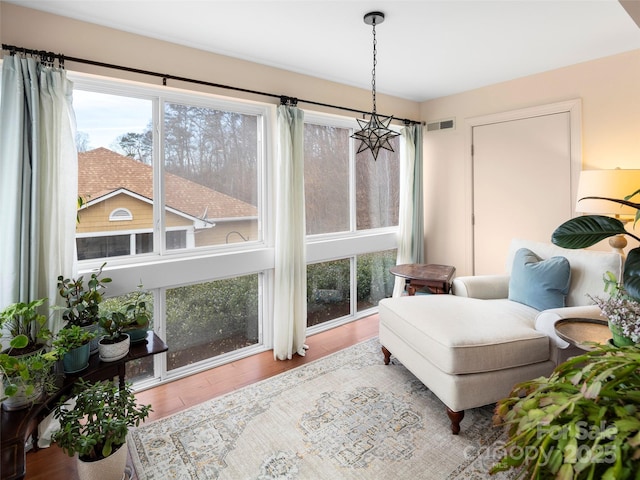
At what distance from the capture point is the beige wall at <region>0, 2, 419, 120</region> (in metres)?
1.94

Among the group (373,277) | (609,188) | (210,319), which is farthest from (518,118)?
(210,319)

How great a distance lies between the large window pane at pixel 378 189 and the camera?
3924 millimetres

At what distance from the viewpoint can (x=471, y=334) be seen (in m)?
2.07

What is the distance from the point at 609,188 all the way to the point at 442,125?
1.99 metres

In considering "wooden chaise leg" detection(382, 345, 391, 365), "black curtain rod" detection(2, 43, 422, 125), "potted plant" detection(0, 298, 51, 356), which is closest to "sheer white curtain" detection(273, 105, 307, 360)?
"black curtain rod" detection(2, 43, 422, 125)

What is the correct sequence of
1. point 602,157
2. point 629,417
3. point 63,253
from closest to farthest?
point 629,417, point 63,253, point 602,157

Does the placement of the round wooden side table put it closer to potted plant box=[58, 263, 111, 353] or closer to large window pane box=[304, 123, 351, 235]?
large window pane box=[304, 123, 351, 235]

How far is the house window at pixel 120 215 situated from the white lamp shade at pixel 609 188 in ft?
10.2

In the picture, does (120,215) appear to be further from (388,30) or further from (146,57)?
(388,30)

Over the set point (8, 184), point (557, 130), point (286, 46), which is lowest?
point (8, 184)

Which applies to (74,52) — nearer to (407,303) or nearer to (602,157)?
(407,303)

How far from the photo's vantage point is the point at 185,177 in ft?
8.77

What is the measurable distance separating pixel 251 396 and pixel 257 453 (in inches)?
22.1

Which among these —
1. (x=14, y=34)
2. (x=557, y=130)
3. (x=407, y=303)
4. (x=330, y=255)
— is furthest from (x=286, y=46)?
(x=557, y=130)
